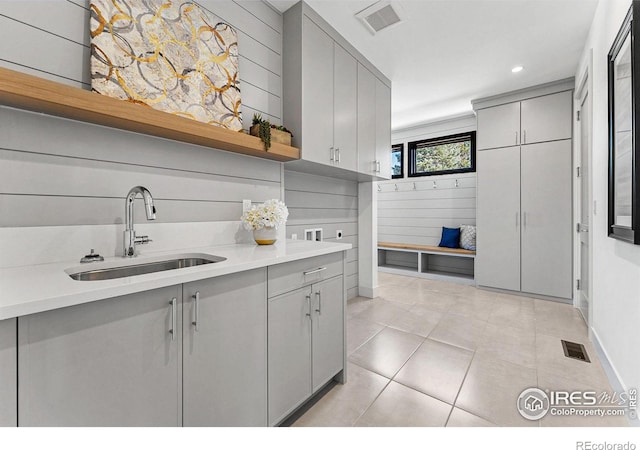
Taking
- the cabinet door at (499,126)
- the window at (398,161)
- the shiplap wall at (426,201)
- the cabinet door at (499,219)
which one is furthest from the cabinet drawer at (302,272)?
the window at (398,161)

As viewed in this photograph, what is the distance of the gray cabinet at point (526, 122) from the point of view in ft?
10.8

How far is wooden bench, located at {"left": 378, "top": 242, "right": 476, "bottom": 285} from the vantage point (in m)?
4.31

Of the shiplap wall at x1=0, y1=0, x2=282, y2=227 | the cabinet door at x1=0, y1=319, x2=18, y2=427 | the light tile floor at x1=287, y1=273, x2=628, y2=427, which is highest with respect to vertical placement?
the shiplap wall at x1=0, y1=0, x2=282, y2=227

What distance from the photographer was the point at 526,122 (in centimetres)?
352

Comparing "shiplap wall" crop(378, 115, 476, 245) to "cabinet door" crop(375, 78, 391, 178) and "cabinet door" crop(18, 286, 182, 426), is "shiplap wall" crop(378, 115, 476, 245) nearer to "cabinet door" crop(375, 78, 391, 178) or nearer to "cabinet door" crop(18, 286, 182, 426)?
"cabinet door" crop(375, 78, 391, 178)

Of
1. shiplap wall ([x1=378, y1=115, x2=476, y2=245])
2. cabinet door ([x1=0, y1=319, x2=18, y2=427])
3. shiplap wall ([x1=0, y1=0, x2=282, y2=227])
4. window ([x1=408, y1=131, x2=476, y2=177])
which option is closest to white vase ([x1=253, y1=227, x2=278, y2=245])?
shiplap wall ([x1=0, y1=0, x2=282, y2=227])

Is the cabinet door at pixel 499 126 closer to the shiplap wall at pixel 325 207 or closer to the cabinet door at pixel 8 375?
the shiplap wall at pixel 325 207

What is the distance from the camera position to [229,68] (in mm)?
1833

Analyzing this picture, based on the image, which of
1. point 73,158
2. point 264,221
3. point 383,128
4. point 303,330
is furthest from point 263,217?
point 383,128

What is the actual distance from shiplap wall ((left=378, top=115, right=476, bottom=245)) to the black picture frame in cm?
284

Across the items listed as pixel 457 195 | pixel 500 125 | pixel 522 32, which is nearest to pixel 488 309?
pixel 457 195

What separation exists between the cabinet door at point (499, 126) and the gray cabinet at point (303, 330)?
3.25 metres

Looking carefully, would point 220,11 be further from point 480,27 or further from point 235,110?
point 480,27

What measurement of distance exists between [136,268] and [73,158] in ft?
1.89
